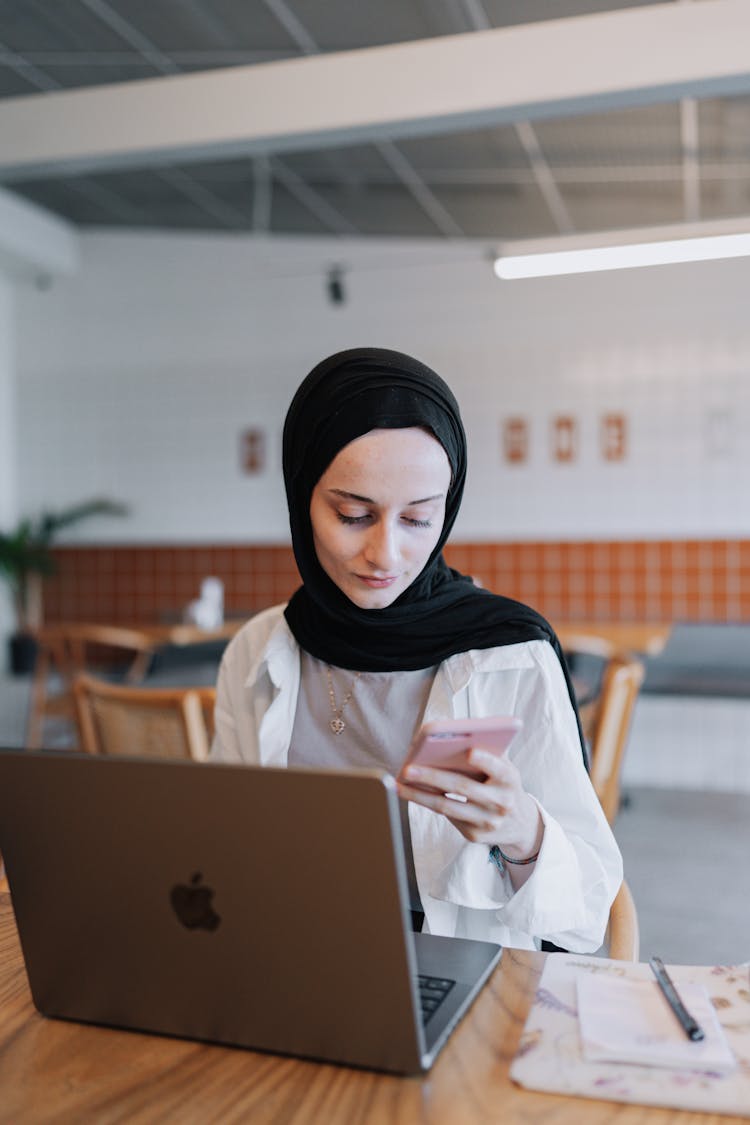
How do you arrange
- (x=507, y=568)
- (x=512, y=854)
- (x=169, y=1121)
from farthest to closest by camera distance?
(x=507, y=568) → (x=512, y=854) → (x=169, y=1121)

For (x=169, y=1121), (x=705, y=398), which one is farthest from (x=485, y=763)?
(x=705, y=398)

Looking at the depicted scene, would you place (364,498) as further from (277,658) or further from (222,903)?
(222,903)

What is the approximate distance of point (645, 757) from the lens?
20.9 ft

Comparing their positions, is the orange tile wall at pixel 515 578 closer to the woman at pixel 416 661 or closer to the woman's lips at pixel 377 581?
the woman at pixel 416 661

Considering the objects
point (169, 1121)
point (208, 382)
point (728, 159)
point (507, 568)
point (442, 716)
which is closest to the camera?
point (169, 1121)

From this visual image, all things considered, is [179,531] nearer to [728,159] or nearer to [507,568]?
[507,568]

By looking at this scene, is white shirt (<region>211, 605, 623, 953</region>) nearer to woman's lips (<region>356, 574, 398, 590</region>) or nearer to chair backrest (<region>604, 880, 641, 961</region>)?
chair backrest (<region>604, 880, 641, 961</region>)

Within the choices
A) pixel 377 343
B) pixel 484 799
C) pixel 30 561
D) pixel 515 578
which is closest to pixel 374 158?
pixel 377 343

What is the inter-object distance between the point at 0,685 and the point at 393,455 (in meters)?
6.76

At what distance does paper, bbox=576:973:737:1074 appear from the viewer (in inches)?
36.0

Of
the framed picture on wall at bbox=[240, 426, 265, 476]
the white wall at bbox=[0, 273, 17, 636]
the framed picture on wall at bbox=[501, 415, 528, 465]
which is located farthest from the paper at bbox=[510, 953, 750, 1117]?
the white wall at bbox=[0, 273, 17, 636]

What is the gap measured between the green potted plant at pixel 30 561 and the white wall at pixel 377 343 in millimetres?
150

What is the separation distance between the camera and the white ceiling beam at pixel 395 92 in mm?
3916

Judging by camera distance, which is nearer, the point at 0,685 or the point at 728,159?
the point at 728,159
